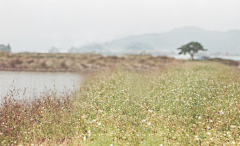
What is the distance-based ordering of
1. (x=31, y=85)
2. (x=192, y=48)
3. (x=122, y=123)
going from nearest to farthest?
(x=122, y=123) < (x=31, y=85) < (x=192, y=48)

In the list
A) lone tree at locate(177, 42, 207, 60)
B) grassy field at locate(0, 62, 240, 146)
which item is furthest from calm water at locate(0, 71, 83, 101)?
lone tree at locate(177, 42, 207, 60)

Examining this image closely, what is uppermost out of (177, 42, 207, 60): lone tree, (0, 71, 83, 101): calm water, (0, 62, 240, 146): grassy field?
(177, 42, 207, 60): lone tree

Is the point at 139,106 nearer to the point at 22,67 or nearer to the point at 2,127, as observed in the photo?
the point at 2,127

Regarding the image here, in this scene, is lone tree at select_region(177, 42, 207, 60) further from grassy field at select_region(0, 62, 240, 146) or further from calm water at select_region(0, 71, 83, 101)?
grassy field at select_region(0, 62, 240, 146)

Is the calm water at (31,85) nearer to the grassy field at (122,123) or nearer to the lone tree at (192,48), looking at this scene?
the grassy field at (122,123)

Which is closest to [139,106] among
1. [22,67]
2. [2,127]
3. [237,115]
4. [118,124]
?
[118,124]

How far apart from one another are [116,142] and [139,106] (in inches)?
131

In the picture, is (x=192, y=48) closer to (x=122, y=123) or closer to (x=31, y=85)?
(x=31, y=85)

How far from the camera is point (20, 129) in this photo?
Result: 688cm

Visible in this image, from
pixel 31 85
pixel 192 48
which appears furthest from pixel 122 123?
pixel 192 48

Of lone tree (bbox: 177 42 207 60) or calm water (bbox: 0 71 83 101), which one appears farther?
lone tree (bbox: 177 42 207 60)

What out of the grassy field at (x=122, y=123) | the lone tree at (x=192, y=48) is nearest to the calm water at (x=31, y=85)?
the grassy field at (x=122, y=123)

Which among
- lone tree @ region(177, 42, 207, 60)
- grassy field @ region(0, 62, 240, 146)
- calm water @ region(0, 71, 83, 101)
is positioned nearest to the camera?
grassy field @ region(0, 62, 240, 146)

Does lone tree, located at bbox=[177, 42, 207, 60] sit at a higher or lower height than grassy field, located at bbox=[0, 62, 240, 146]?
higher
